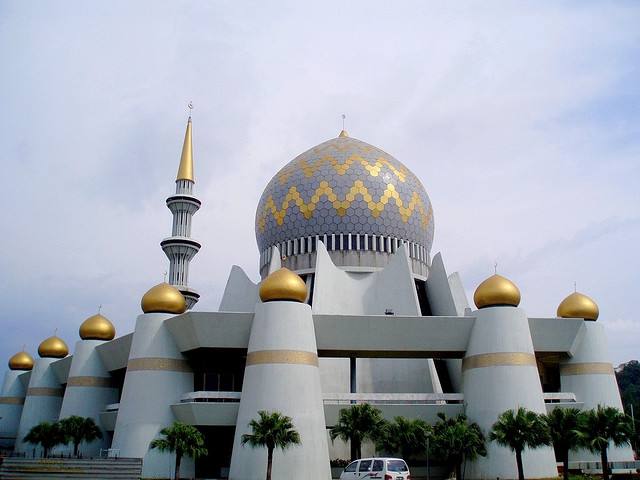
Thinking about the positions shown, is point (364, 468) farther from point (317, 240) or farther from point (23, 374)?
point (23, 374)

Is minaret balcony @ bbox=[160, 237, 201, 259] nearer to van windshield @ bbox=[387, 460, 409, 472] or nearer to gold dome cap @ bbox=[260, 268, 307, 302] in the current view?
gold dome cap @ bbox=[260, 268, 307, 302]

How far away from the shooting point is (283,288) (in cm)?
2867

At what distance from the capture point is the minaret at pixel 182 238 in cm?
4394

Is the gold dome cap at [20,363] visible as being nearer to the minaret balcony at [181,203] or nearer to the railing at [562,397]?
the minaret balcony at [181,203]

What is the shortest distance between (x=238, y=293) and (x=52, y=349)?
13328 mm

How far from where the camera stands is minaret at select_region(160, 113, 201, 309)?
43938mm

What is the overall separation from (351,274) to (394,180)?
603cm

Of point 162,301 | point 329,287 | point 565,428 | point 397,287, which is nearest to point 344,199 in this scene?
point 329,287

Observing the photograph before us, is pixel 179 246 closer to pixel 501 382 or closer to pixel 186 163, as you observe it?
pixel 186 163

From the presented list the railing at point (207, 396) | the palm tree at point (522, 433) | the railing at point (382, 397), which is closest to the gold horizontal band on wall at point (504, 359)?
the railing at point (382, 397)

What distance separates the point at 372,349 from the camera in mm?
30578

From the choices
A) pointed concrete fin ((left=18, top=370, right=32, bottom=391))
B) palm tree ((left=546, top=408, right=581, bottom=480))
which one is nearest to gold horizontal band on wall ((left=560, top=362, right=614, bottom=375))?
palm tree ((left=546, top=408, right=581, bottom=480))

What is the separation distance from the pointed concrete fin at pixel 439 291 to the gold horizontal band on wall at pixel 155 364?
554 inches

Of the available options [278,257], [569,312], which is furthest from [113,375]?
[569,312]
